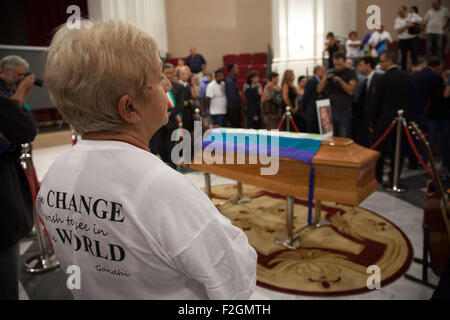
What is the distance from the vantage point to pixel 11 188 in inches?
67.1

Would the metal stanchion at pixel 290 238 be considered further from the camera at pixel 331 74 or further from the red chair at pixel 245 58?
the red chair at pixel 245 58

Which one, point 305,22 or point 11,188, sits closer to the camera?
point 11,188

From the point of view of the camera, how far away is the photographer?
471 cm

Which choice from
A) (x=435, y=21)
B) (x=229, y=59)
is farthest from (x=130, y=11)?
Result: (x=229, y=59)

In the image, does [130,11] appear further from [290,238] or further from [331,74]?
[331,74]

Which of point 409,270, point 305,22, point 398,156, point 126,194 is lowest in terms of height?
point 409,270

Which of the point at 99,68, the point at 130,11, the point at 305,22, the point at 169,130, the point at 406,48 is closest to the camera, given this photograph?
the point at 99,68

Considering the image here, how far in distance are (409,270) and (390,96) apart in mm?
2581

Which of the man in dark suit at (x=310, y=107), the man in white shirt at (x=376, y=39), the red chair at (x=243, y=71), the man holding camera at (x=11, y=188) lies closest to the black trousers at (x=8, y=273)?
the man holding camera at (x=11, y=188)

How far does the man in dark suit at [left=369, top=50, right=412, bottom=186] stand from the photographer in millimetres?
378

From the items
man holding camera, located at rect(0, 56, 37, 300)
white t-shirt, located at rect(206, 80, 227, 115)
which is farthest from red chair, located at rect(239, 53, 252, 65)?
man holding camera, located at rect(0, 56, 37, 300)

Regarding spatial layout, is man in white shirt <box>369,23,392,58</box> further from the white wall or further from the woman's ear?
the woman's ear

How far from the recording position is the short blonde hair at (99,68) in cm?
66

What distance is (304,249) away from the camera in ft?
9.68
